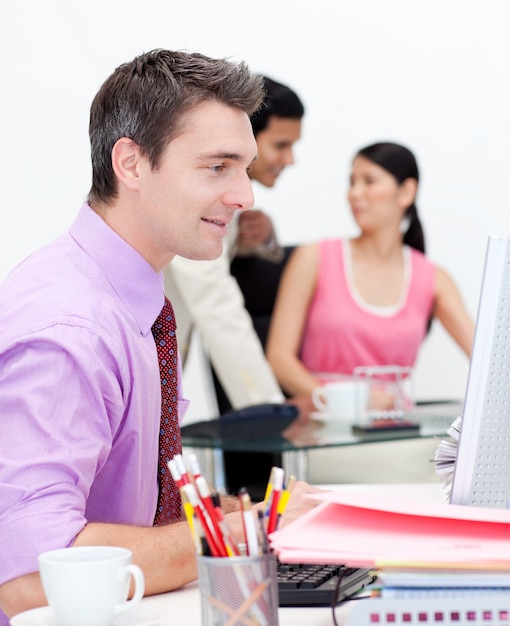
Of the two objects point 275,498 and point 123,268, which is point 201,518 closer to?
point 275,498

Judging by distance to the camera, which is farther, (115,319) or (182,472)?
(115,319)

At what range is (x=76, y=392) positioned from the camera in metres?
1.11

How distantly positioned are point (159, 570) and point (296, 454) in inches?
57.0

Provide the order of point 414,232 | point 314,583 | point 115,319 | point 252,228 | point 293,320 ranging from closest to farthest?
point 314,583
point 115,319
point 252,228
point 293,320
point 414,232

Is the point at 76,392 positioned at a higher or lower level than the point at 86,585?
higher

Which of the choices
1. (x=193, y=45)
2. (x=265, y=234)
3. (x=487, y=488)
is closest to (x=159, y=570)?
(x=487, y=488)

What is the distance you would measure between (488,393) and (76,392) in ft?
1.44

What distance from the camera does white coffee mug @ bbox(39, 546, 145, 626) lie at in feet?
2.85

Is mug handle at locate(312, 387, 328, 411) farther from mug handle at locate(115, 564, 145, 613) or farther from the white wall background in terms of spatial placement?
mug handle at locate(115, 564, 145, 613)

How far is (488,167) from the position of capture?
458 cm

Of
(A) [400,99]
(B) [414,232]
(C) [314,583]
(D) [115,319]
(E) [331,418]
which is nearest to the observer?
(C) [314,583]

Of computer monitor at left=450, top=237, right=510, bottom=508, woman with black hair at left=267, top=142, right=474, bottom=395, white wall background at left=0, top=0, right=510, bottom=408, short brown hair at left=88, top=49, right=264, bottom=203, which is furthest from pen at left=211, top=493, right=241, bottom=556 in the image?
white wall background at left=0, top=0, right=510, bottom=408

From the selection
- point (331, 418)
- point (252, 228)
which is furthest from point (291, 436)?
point (252, 228)

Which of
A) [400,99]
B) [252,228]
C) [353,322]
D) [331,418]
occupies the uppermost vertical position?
[400,99]
